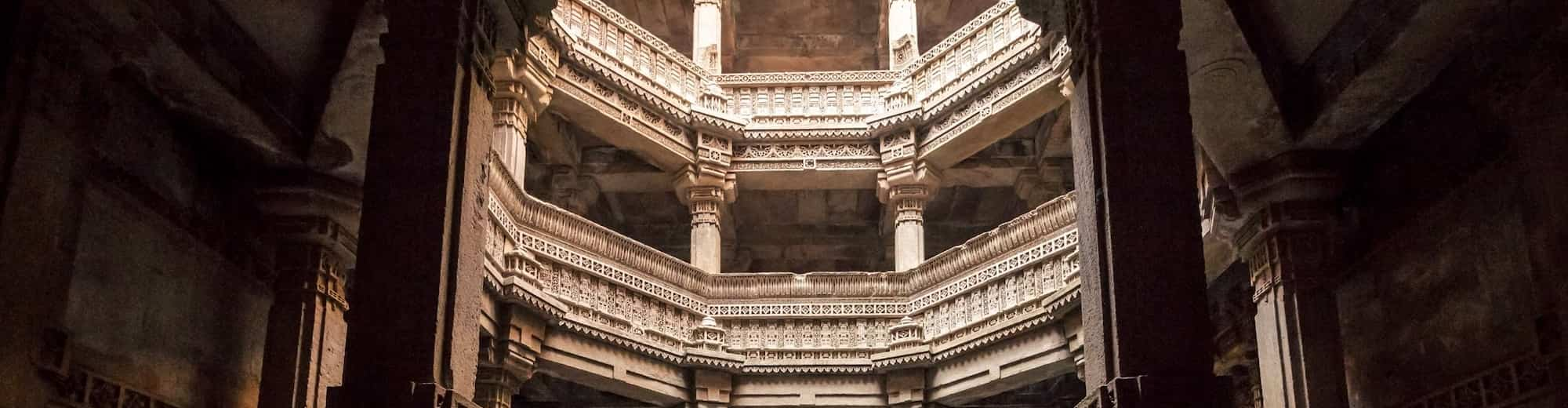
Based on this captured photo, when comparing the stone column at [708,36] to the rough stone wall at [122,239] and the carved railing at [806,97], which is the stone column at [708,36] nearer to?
the carved railing at [806,97]

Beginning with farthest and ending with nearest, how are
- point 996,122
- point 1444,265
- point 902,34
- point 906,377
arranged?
point 902,34
point 996,122
point 906,377
point 1444,265

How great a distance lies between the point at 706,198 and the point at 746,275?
217cm

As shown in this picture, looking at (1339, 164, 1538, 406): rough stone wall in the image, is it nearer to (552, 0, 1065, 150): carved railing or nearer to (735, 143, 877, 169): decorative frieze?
(552, 0, 1065, 150): carved railing

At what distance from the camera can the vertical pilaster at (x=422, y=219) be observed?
5.82 meters

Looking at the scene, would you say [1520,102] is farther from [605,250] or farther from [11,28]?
[605,250]

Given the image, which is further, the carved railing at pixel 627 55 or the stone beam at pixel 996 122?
the carved railing at pixel 627 55

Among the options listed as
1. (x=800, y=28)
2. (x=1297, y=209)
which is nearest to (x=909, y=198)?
(x=800, y=28)

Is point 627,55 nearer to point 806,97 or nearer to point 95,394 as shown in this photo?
point 806,97

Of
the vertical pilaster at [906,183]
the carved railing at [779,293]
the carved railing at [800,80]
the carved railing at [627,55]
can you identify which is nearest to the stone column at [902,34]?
the carved railing at [800,80]

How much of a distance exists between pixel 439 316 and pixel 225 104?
3.03m

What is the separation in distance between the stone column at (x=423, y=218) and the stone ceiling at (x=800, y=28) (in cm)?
1668

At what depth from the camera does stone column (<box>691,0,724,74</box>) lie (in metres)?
19.2

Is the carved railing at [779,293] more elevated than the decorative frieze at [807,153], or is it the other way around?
the decorative frieze at [807,153]

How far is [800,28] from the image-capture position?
24.5 meters
